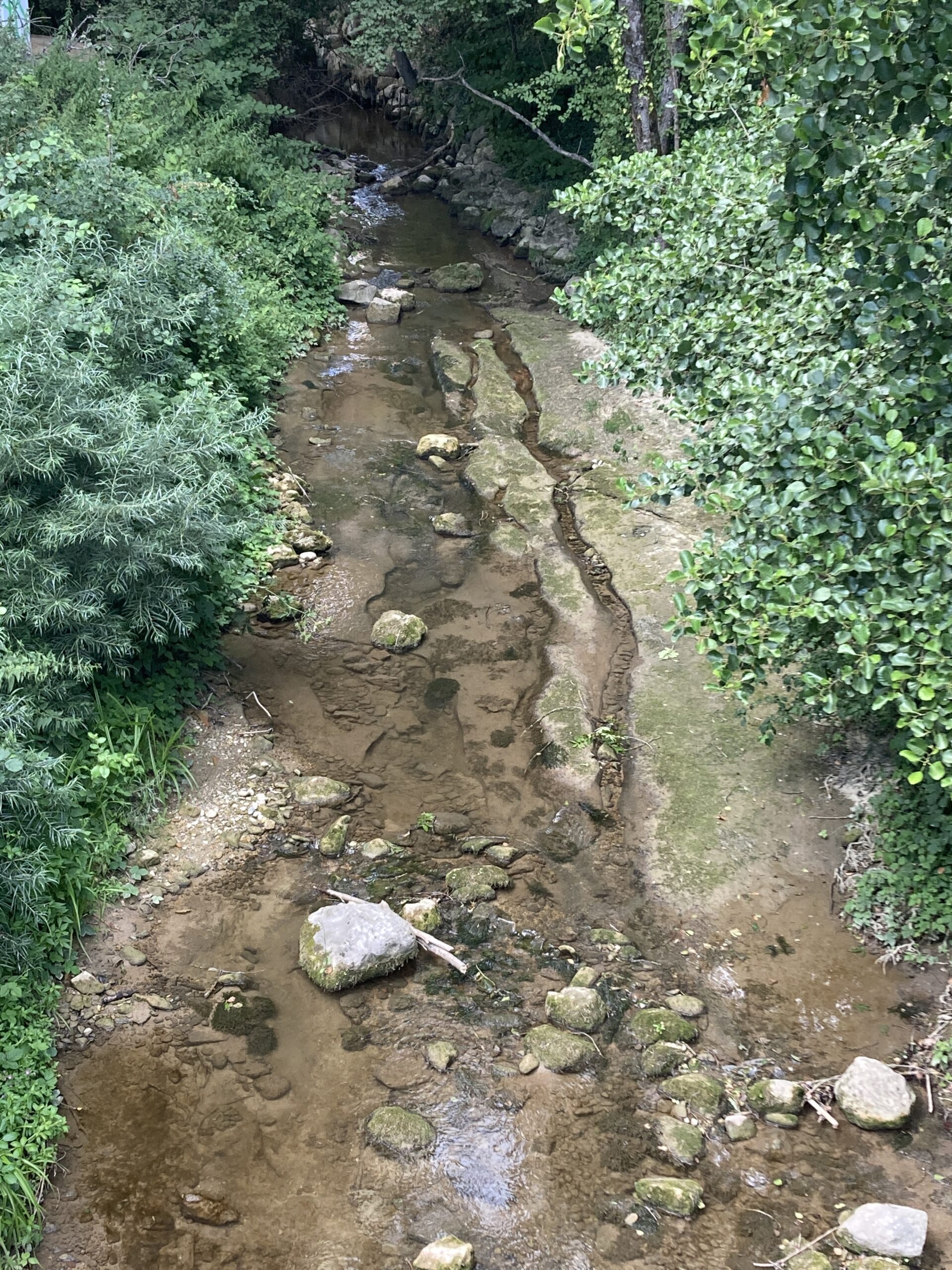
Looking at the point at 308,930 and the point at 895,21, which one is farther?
the point at 308,930

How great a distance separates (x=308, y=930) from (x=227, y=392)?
4474 millimetres

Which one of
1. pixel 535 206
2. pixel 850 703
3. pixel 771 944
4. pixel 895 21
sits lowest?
pixel 771 944

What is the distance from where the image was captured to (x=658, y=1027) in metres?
4.68

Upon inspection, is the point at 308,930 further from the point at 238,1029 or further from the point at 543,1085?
the point at 543,1085

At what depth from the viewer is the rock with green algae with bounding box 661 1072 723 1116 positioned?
436 centimetres

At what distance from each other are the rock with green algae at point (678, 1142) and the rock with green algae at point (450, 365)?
841 cm

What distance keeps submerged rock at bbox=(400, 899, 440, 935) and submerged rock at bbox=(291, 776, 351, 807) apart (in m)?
0.94

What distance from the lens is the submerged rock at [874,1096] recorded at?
13.6 ft

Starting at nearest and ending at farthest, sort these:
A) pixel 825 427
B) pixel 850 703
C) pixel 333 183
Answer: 1. pixel 825 427
2. pixel 850 703
3. pixel 333 183

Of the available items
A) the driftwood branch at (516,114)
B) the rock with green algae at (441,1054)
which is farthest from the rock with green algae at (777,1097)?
the driftwood branch at (516,114)

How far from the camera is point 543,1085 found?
4523 millimetres

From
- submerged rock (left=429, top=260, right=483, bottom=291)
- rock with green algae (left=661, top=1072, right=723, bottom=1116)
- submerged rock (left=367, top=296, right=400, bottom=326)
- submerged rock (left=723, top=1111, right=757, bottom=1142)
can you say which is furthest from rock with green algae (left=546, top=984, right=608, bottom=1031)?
submerged rock (left=429, top=260, right=483, bottom=291)

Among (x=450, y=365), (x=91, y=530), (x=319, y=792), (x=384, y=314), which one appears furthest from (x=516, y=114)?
(x=319, y=792)

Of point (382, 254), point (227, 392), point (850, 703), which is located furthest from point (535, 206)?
point (850, 703)
